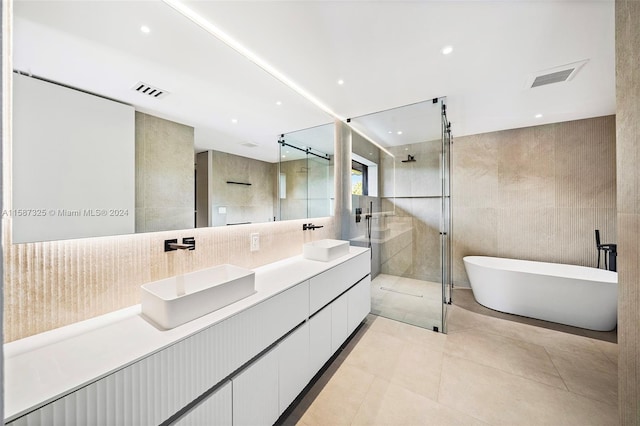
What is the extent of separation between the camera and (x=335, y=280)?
2.00 m

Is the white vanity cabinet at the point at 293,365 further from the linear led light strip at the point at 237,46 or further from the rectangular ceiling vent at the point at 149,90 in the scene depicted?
the linear led light strip at the point at 237,46

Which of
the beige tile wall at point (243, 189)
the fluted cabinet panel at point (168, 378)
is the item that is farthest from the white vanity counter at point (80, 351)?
the beige tile wall at point (243, 189)

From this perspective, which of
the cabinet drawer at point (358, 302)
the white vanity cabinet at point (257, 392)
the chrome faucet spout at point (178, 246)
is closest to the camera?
the white vanity cabinet at point (257, 392)

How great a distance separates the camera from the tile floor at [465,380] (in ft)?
5.08

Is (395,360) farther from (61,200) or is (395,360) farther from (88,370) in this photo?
(61,200)

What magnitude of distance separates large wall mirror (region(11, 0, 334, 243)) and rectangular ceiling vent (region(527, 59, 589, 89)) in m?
2.37

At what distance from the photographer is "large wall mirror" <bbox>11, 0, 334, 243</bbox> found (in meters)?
0.95

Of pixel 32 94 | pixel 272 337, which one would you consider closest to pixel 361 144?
pixel 272 337

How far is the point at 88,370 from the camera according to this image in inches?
30.5

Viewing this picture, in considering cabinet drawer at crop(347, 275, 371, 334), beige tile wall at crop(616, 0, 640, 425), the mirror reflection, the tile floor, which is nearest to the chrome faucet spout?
the mirror reflection

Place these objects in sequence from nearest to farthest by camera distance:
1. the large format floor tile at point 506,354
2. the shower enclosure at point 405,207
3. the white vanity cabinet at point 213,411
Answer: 1. the white vanity cabinet at point 213,411
2. the large format floor tile at point 506,354
3. the shower enclosure at point 405,207

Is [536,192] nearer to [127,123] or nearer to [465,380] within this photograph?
[465,380]

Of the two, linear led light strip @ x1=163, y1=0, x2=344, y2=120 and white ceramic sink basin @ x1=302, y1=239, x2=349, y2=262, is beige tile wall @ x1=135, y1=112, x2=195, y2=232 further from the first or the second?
white ceramic sink basin @ x1=302, y1=239, x2=349, y2=262

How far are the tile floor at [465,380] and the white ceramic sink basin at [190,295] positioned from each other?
3.10 feet
